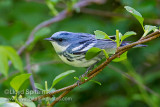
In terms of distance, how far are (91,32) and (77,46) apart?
1342mm

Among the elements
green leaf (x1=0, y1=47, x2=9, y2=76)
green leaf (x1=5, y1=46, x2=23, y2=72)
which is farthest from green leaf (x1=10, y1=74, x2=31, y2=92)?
green leaf (x1=5, y1=46, x2=23, y2=72)

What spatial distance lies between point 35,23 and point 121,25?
1.12 metres

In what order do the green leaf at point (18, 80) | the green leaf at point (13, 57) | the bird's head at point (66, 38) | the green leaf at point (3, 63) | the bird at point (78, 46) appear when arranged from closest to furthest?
1. the green leaf at point (18, 80)
2. the bird at point (78, 46)
3. the bird's head at point (66, 38)
4. the green leaf at point (3, 63)
5. the green leaf at point (13, 57)

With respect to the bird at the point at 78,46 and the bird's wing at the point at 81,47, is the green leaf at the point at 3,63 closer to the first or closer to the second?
the bird at the point at 78,46

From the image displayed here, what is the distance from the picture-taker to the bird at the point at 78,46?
5.91ft

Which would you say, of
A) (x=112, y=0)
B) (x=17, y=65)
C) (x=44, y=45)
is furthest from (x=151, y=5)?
(x=17, y=65)

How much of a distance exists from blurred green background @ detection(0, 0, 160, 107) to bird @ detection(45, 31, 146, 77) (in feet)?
3.79

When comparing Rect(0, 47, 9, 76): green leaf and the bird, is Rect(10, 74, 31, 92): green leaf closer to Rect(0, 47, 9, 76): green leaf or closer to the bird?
the bird

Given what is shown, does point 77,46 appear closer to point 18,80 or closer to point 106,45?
point 106,45

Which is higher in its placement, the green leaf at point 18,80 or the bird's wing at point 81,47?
the bird's wing at point 81,47

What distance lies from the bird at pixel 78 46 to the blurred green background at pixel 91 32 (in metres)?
1.16

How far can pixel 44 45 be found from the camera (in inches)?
141

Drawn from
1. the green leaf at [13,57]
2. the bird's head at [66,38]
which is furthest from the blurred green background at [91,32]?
the bird's head at [66,38]

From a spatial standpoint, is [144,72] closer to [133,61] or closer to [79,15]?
[133,61]
